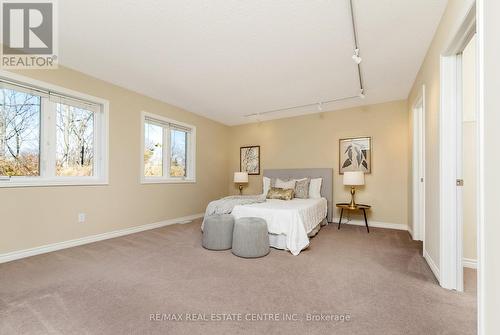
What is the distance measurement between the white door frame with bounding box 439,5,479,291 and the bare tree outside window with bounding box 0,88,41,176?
4699 mm

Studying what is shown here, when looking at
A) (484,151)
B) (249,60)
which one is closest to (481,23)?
(484,151)

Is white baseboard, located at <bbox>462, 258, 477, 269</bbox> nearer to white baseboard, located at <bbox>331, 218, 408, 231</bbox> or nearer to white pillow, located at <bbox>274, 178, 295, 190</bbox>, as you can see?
white baseboard, located at <bbox>331, 218, 408, 231</bbox>

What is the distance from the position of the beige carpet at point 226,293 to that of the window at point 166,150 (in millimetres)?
1885

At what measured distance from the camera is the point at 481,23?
125cm

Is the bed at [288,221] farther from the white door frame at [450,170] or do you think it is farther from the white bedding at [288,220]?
the white door frame at [450,170]

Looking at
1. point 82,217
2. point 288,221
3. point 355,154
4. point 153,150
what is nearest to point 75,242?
point 82,217

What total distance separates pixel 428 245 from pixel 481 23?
234 cm

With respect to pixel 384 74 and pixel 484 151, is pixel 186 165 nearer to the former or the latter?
pixel 384 74

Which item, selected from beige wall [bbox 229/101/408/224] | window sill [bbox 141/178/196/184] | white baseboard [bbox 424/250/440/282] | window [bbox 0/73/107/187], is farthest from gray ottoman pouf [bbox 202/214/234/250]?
beige wall [bbox 229/101/408/224]

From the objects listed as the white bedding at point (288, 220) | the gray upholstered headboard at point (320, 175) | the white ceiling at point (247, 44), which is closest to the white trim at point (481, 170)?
the white ceiling at point (247, 44)

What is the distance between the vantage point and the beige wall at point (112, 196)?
2834 millimetres

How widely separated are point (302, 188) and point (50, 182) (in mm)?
4203

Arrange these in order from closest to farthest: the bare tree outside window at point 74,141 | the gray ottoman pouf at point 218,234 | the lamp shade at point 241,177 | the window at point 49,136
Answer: the window at point 49,136 → the gray ottoman pouf at point 218,234 → the bare tree outside window at point 74,141 → the lamp shade at point 241,177

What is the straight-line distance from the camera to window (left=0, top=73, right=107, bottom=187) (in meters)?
2.85
